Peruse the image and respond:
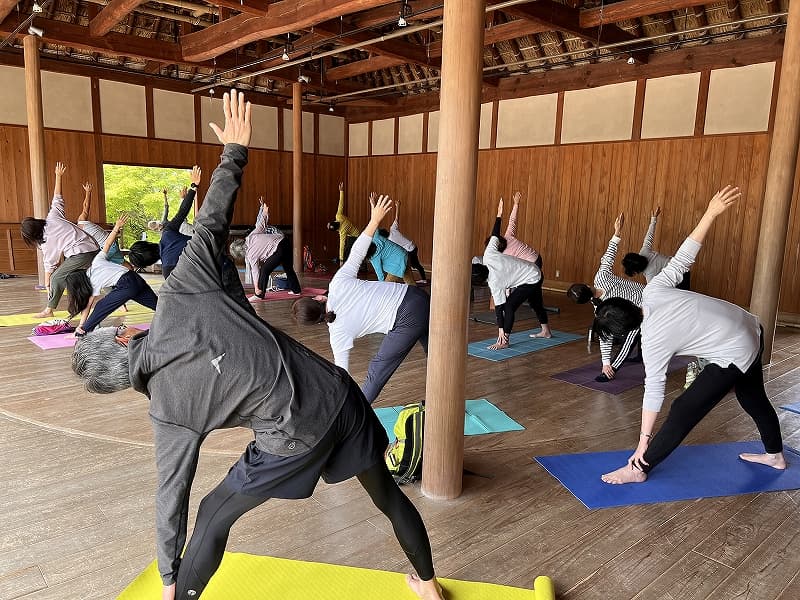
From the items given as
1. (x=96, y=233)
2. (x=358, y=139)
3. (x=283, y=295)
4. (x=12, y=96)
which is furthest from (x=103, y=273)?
(x=358, y=139)

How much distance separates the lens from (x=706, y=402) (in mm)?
2621

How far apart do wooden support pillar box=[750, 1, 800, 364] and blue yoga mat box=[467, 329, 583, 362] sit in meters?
1.69

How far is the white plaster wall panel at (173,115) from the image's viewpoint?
10.3 metres

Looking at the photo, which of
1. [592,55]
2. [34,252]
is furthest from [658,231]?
[34,252]

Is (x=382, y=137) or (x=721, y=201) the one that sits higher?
(x=382, y=137)

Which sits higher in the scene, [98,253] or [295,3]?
[295,3]

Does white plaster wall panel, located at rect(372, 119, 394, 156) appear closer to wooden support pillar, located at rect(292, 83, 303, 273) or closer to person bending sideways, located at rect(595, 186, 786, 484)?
wooden support pillar, located at rect(292, 83, 303, 273)

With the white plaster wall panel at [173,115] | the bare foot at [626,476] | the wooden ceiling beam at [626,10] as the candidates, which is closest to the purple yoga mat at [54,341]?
the bare foot at [626,476]

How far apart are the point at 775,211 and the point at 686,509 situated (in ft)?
11.0

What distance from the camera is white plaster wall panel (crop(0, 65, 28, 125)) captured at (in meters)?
8.69

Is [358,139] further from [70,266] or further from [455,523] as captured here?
[455,523]

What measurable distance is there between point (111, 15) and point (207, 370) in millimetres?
7074

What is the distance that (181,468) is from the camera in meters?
1.36

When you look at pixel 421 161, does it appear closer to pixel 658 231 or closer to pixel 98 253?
pixel 658 231
